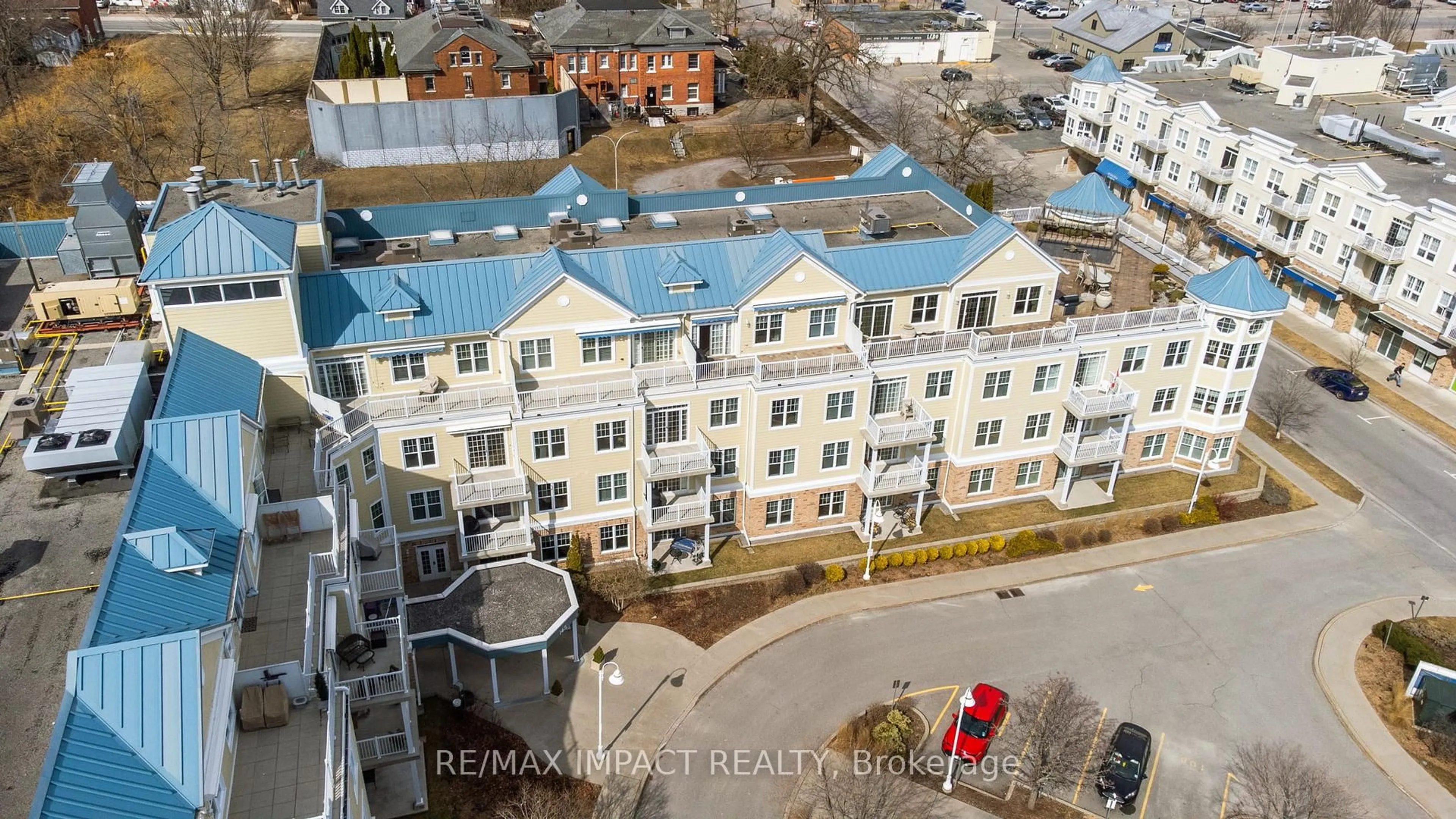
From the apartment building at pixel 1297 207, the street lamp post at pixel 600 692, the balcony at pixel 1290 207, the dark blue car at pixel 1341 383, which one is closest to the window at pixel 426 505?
the street lamp post at pixel 600 692

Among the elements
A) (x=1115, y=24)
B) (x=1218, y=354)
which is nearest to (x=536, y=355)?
(x=1218, y=354)

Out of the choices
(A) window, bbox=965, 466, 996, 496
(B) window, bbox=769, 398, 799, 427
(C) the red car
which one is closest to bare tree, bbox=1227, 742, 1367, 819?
(C) the red car

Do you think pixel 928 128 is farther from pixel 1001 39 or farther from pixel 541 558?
pixel 541 558

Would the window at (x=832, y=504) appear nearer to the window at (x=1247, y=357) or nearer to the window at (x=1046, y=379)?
the window at (x=1046, y=379)

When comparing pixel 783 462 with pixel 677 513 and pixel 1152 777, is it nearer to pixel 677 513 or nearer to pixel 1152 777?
pixel 677 513

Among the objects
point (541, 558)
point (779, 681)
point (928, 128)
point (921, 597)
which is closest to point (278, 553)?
point (541, 558)
